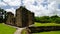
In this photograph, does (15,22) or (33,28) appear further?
(15,22)

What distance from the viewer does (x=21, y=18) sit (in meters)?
17.7

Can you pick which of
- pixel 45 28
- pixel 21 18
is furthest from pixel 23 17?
pixel 45 28

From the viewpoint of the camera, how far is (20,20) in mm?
17406

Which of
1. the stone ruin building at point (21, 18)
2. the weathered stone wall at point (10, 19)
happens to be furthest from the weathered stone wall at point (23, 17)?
the weathered stone wall at point (10, 19)

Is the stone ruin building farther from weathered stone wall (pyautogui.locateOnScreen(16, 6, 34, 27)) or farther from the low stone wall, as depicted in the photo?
the low stone wall

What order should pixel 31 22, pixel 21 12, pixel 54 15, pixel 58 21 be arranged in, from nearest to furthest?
pixel 54 15, pixel 58 21, pixel 31 22, pixel 21 12

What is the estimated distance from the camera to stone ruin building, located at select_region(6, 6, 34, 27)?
55.4 ft

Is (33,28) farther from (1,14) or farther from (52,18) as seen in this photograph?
(1,14)

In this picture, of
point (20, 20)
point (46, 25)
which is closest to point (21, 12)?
point (20, 20)

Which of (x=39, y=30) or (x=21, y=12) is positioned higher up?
(x=21, y=12)

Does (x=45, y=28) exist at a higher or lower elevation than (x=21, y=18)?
lower

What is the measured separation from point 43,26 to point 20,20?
3.17 meters

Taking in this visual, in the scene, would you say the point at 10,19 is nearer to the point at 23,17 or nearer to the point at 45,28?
the point at 23,17

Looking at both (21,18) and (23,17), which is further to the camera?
(21,18)
